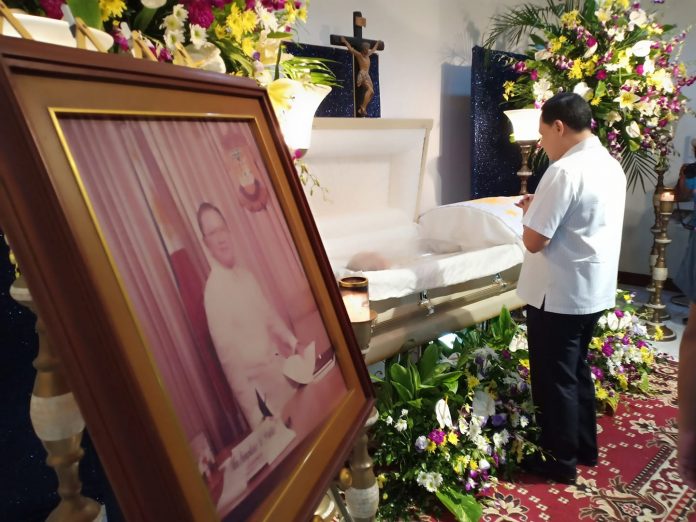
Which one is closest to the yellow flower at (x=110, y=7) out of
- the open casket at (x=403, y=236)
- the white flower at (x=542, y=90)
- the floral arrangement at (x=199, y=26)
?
the floral arrangement at (x=199, y=26)

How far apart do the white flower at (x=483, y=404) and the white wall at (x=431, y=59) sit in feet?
5.79

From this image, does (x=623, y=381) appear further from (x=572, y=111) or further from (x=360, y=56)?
(x=360, y=56)

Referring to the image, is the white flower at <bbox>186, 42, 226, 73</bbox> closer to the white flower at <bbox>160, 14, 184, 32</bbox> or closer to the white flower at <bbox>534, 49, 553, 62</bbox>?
the white flower at <bbox>160, 14, 184, 32</bbox>

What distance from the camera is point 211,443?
532 mm

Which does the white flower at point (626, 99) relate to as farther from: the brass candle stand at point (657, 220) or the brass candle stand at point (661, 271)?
the brass candle stand at point (661, 271)

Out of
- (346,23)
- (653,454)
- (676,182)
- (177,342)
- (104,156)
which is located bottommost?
(653,454)

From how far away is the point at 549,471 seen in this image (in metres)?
2.26

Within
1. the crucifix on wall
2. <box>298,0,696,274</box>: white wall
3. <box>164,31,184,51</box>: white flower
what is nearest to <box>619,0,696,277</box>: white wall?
<box>298,0,696,274</box>: white wall

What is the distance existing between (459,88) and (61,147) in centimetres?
369

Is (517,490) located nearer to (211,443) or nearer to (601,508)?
(601,508)

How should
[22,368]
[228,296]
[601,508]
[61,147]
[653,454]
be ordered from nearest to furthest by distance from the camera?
[61,147], [228,296], [22,368], [601,508], [653,454]

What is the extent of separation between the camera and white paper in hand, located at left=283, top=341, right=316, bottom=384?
694mm

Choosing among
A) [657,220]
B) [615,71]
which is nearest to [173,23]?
[615,71]

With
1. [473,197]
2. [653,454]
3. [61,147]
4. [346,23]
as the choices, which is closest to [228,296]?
[61,147]
